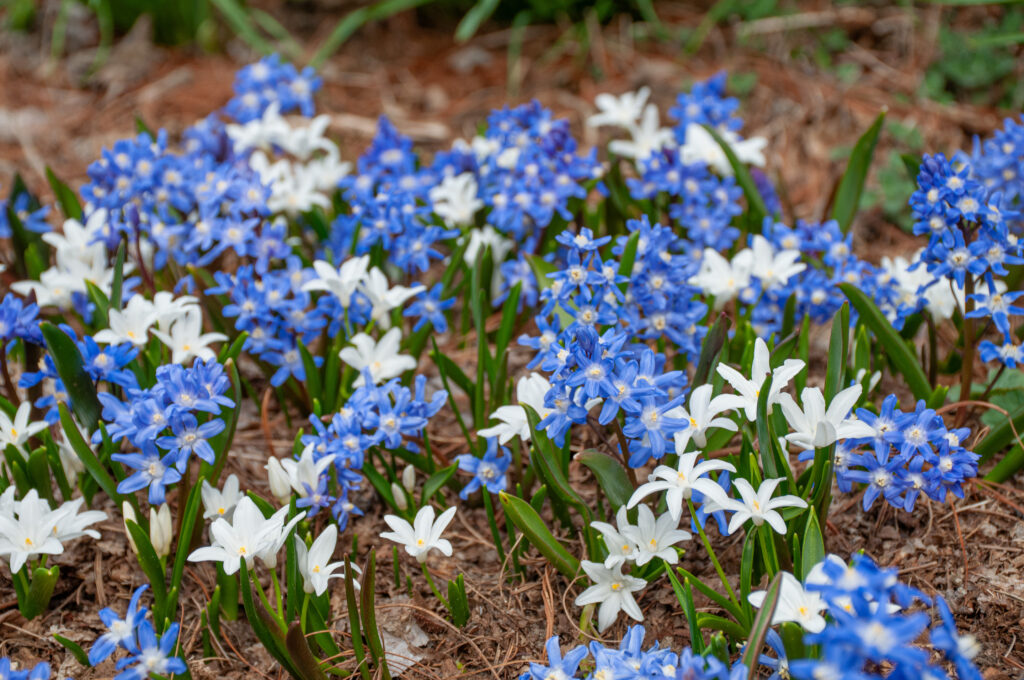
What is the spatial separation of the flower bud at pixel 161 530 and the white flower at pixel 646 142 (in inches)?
85.8

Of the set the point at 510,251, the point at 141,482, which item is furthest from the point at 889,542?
the point at 141,482

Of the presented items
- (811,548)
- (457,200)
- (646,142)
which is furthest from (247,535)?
(646,142)

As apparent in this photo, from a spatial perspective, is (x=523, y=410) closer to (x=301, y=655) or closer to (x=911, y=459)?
(x=301, y=655)

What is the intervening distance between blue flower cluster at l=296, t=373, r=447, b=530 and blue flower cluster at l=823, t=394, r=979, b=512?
3.59 feet

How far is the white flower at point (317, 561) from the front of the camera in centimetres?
210

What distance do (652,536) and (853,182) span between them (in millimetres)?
1826

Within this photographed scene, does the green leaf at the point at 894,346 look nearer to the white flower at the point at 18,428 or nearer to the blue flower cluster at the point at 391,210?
the blue flower cluster at the point at 391,210

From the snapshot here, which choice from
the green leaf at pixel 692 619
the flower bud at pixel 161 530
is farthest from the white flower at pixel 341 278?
the green leaf at pixel 692 619

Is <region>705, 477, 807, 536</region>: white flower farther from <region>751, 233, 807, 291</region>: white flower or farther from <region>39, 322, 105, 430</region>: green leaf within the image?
<region>39, 322, 105, 430</region>: green leaf

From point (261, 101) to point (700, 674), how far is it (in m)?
3.05

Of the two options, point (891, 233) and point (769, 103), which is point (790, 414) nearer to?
point (891, 233)

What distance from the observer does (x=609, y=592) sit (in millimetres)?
2146

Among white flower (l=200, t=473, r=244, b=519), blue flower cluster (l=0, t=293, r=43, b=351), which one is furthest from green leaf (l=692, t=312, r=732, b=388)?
blue flower cluster (l=0, t=293, r=43, b=351)

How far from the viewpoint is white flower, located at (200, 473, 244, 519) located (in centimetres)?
234
